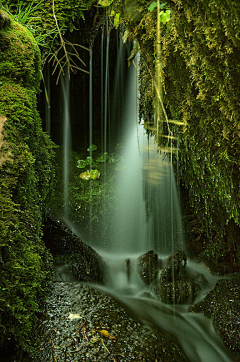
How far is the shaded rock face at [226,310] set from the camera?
2652mm

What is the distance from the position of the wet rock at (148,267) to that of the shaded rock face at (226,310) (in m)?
0.86

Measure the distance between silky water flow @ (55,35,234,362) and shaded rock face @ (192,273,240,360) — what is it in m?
0.11

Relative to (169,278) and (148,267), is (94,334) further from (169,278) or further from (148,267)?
(148,267)

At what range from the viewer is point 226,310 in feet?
9.53

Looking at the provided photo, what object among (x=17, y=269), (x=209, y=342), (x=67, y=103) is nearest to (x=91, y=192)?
(x=67, y=103)

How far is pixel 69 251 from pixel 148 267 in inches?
55.1

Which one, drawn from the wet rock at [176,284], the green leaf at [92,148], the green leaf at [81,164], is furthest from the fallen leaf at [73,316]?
the green leaf at [92,148]

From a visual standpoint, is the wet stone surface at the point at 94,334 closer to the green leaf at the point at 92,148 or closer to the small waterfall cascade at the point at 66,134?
the small waterfall cascade at the point at 66,134

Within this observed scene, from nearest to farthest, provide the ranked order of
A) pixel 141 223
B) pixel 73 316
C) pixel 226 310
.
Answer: pixel 73 316
pixel 226 310
pixel 141 223

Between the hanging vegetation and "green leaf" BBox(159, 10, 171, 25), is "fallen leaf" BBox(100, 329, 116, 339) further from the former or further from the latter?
"green leaf" BBox(159, 10, 171, 25)

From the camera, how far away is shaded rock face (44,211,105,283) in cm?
347

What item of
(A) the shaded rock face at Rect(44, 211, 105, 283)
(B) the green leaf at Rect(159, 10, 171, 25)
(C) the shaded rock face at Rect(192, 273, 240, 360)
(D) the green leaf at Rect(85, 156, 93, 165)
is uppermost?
(B) the green leaf at Rect(159, 10, 171, 25)

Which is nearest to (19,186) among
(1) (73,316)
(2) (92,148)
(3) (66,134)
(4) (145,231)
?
(1) (73,316)

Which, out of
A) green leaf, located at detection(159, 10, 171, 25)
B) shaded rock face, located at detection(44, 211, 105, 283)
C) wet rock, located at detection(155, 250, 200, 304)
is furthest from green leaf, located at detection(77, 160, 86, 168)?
green leaf, located at detection(159, 10, 171, 25)
